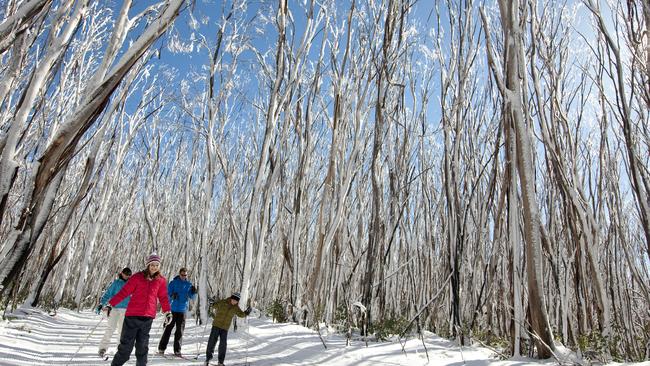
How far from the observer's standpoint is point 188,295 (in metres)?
5.43

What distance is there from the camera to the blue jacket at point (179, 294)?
531cm

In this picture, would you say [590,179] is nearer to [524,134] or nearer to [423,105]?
[423,105]

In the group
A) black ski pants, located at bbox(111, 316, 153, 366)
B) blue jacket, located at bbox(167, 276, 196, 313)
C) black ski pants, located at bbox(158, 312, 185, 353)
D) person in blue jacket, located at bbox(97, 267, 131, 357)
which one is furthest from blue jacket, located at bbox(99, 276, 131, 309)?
black ski pants, located at bbox(111, 316, 153, 366)

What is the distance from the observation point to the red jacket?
3434 mm

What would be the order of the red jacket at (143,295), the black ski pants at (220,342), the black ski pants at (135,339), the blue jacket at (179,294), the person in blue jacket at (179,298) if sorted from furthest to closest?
1. the blue jacket at (179,294)
2. the person in blue jacket at (179,298)
3. the black ski pants at (220,342)
4. the red jacket at (143,295)
5. the black ski pants at (135,339)

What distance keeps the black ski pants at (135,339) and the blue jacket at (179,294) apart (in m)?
1.81

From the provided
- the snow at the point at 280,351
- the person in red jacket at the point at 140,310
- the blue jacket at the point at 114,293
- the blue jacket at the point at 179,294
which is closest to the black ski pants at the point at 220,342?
the snow at the point at 280,351

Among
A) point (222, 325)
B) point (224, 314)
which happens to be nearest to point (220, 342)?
point (222, 325)

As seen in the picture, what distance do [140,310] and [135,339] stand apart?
243 millimetres

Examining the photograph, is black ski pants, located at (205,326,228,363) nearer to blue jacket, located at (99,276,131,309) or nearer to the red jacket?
the red jacket

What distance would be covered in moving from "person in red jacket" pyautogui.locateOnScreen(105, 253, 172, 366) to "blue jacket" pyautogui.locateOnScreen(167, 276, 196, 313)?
5.58 feet

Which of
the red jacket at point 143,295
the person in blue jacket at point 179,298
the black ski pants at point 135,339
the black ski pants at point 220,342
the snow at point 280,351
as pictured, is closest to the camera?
the black ski pants at point 135,339

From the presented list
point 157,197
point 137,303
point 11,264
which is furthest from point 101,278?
point 11,264

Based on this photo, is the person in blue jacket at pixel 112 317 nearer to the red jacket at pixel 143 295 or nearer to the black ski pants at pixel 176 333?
the black ski pants at pixel 176 333
